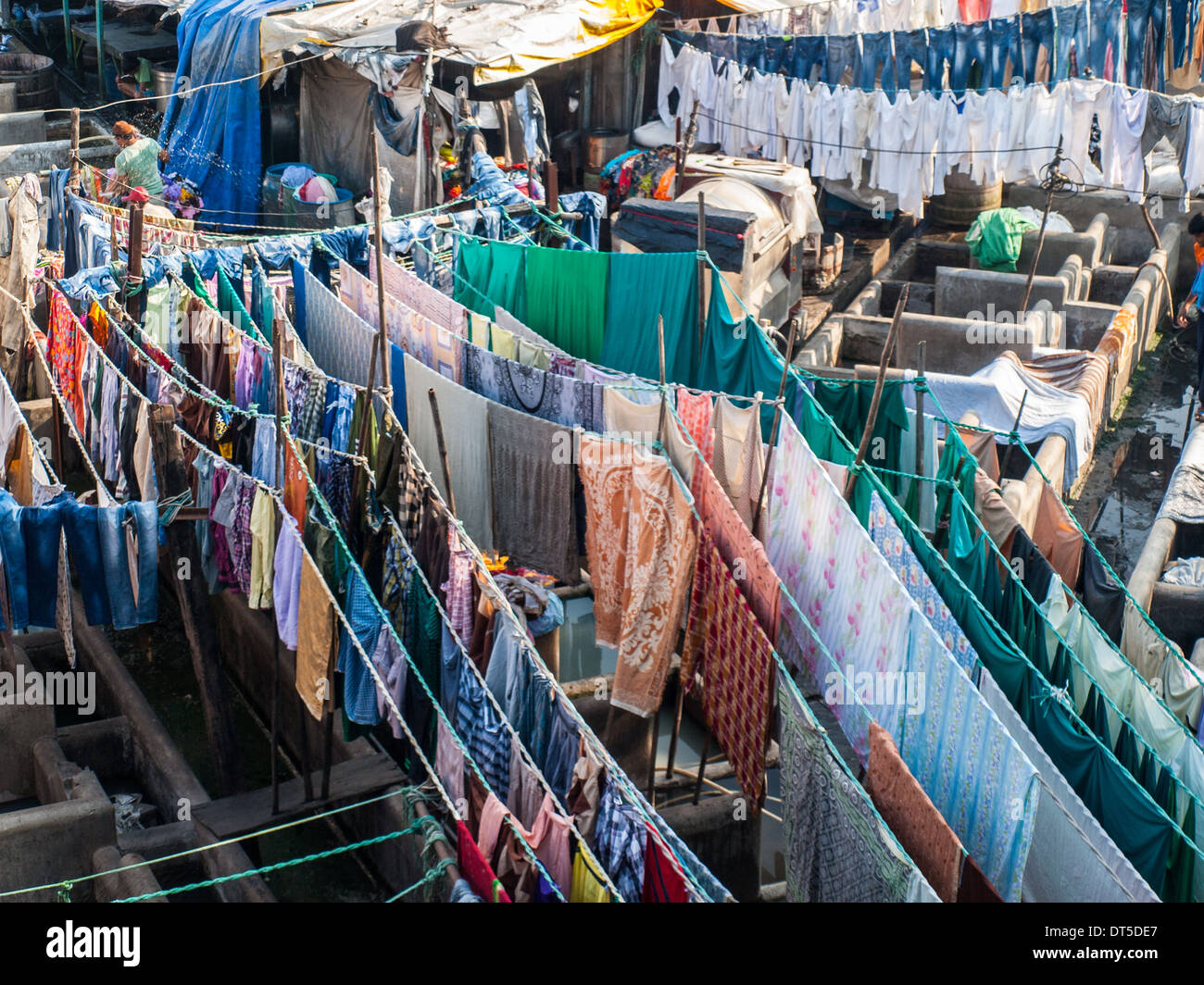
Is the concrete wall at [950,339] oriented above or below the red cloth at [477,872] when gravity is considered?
above

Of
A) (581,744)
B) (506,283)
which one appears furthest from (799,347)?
(581,744)

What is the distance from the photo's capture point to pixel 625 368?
1187 cm

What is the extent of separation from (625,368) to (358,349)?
217cm

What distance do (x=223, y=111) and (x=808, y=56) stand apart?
762 centimetres

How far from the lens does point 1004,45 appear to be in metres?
18.3

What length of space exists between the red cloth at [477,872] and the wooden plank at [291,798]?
2621mm

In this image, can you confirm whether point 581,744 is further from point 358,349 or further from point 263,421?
point 358,349

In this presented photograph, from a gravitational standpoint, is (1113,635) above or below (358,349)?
below

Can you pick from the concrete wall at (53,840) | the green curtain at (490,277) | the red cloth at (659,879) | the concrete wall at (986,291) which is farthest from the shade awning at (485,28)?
the red cloth at (659,879)

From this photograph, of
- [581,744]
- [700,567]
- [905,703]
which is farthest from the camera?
[700,567]

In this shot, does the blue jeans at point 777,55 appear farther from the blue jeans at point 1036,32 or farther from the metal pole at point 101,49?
the metal pole at point 101,49

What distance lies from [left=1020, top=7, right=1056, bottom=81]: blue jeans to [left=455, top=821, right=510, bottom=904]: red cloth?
14640mm

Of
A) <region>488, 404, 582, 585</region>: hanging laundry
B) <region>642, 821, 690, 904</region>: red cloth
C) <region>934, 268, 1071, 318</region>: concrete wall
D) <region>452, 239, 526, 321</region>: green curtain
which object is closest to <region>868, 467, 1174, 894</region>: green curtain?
<region>488, 404, 582, 585</region>: hanging laundry

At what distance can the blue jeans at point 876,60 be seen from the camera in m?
18.7
